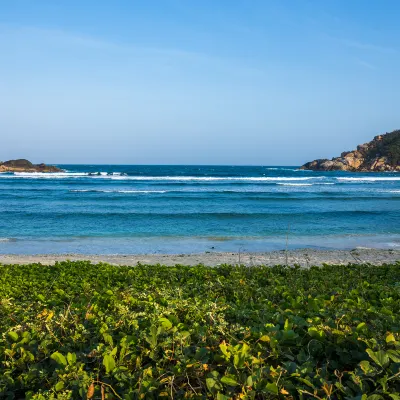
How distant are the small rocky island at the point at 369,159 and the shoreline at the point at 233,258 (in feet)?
277

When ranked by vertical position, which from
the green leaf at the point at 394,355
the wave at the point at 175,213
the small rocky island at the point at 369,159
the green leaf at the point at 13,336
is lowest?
the wave at the point at 175,213

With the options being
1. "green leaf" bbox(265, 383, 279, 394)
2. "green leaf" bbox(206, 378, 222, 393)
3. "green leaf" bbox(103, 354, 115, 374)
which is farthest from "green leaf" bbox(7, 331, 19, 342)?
"green leaf" bbox(265, 383, 279, 394)

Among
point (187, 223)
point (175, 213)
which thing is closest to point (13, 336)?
point (187, 223)

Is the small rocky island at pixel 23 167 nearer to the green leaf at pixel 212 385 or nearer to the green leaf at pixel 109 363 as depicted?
the green leaf at pixel 109 363

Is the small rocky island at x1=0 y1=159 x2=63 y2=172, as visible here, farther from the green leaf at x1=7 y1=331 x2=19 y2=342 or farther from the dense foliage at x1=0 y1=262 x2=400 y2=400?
the green leaf at x1=7 y1=331 x2=19 y2=342

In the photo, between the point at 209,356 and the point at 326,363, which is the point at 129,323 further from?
the point at 326,363

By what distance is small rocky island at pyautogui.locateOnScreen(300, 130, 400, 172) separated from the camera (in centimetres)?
9338

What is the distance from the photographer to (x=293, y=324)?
3123mm

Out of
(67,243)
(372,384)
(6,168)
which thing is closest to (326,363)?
(372,384)

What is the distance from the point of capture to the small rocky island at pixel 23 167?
226 ft

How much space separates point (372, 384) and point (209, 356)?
101 centimetres

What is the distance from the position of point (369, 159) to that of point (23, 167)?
74.1m

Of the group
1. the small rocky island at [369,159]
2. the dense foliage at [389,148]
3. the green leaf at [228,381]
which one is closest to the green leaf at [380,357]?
the green leaf at [228,381]

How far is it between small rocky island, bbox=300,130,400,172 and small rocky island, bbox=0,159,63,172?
196ft
